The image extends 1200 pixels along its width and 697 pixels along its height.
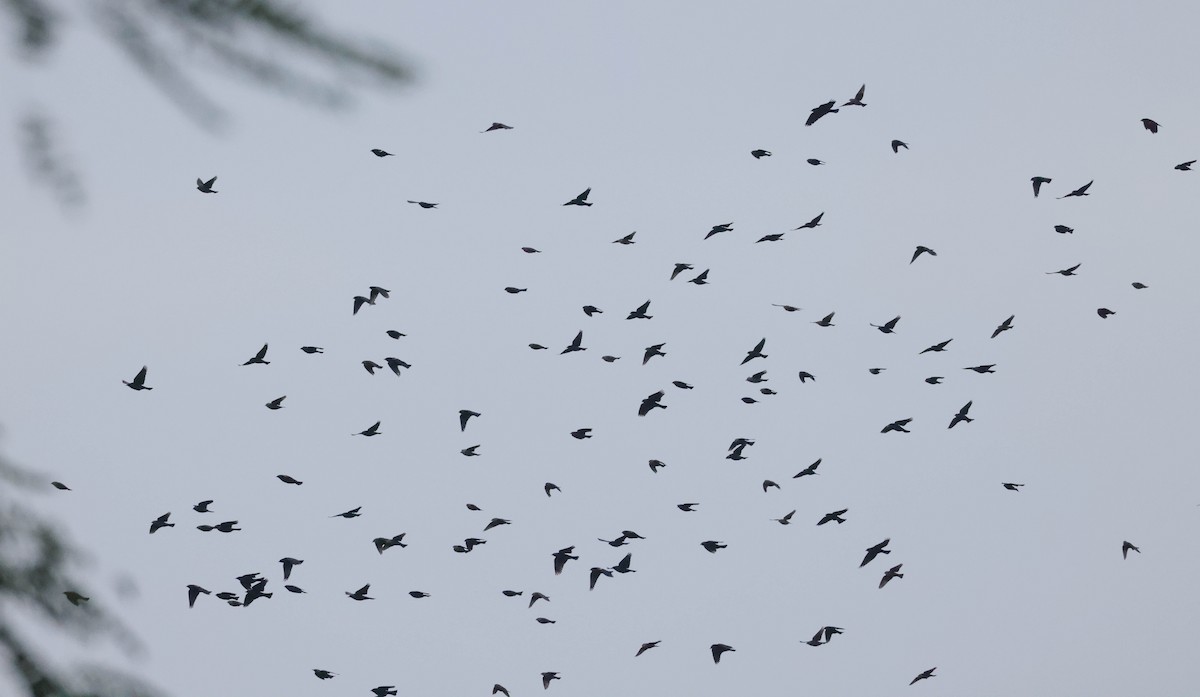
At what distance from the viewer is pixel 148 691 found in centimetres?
271

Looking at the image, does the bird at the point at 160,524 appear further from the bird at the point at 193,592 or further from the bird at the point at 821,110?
the bird at the point at 821,110

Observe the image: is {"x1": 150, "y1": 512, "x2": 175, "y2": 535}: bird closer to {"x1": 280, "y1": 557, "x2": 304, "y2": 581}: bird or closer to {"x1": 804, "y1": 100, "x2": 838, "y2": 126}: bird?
{"x1": 280, "y1": 557, "x2": 304, "y2": 581}: bird

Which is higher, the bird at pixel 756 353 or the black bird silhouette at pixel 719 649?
the bird at pixel 756 353

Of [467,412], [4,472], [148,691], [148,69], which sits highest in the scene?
[148,69]

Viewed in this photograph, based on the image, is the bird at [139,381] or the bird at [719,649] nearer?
the bird at [139,381]

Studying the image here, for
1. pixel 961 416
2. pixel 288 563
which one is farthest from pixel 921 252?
pixel 288 563

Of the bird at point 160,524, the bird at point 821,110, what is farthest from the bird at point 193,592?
the bird at point 821,110

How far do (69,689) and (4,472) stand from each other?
40cm

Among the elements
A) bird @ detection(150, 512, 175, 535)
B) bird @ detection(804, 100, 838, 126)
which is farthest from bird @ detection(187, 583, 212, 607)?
bird @ detection(804, 100, 838, 126)

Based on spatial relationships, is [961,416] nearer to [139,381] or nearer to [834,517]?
[834,517]

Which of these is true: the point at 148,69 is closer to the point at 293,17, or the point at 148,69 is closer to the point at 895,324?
the point at 293,17

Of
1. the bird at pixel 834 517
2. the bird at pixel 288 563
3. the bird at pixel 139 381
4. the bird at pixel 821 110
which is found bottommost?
the bird at pixel 288 563

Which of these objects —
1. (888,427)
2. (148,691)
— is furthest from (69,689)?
(888,427)

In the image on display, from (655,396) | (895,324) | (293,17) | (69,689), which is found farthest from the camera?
(895,324)
